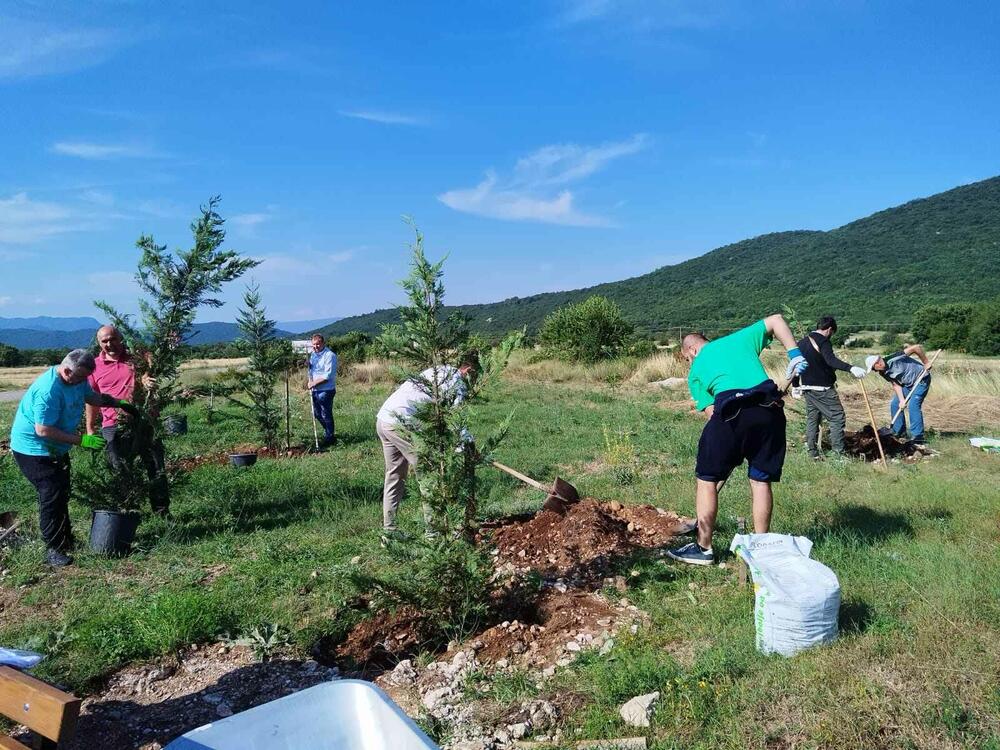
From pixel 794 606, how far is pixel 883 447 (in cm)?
698

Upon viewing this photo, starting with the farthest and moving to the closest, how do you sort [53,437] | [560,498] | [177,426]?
[177,426], [560,498], [53,437]

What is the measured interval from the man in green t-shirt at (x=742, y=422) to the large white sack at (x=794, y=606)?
1.01 meters

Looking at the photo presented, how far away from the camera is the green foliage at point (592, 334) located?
85.1ft

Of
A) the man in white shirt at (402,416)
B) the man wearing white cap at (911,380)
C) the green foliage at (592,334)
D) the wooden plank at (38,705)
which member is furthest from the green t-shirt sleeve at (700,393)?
the green foliage at (592,334)

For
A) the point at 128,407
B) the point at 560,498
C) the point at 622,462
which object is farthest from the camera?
the point at 622,462

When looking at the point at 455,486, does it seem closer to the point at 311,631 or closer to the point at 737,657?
the point at 311,631

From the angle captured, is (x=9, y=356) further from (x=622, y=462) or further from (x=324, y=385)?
(x=622, y=462)

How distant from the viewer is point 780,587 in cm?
340

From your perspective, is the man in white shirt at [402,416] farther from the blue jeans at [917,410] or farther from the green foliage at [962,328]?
the green foliage at [962,328]

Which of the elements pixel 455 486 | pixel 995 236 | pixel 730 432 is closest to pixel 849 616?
pixel 730 432

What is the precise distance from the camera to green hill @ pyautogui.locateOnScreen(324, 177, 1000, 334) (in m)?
70.3

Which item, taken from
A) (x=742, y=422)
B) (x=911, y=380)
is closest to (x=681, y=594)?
(x=742, y=422)

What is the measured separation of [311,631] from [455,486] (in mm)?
1344

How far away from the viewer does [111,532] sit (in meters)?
5.68
